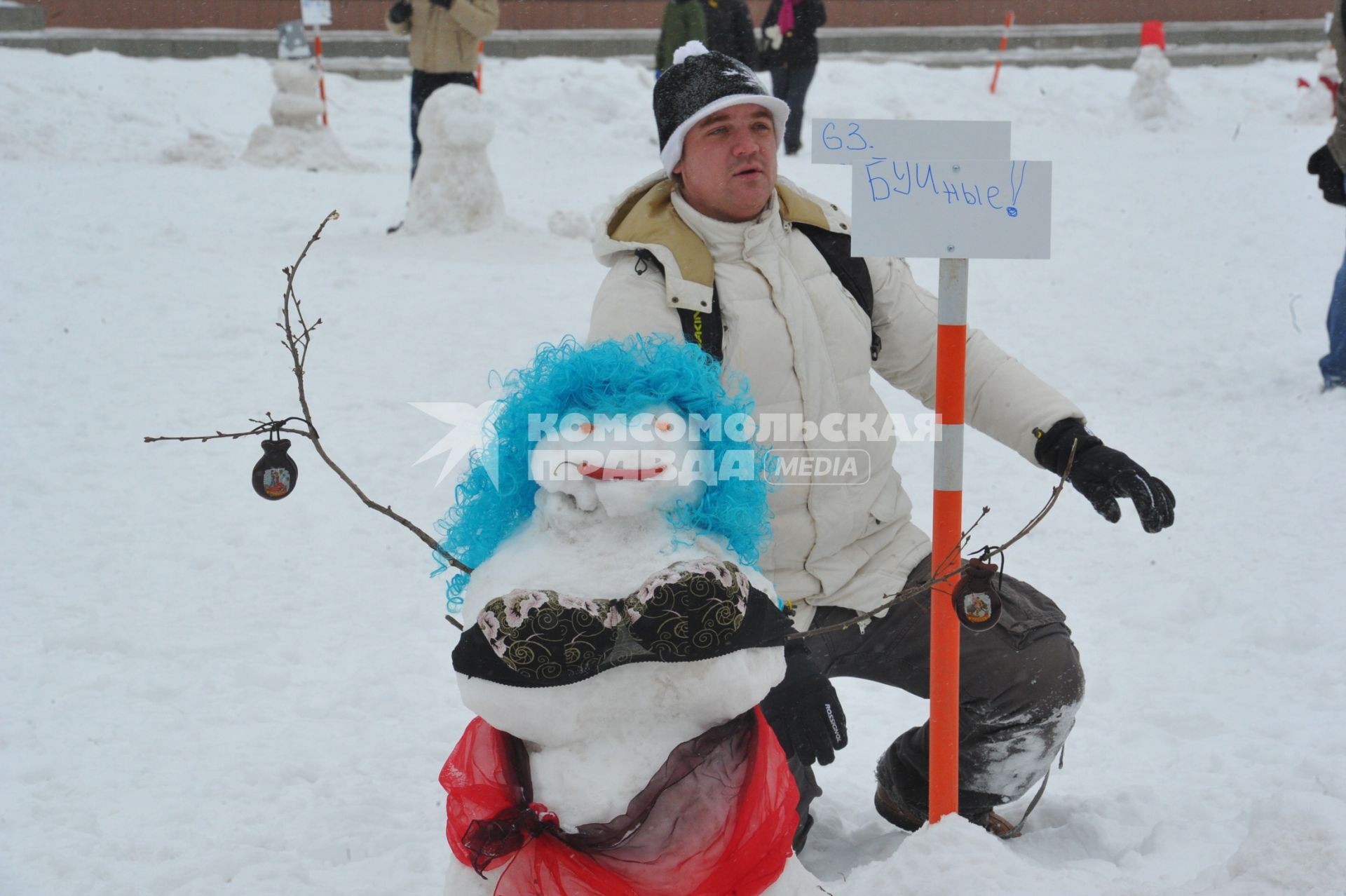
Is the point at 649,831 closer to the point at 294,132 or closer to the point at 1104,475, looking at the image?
the point at 1104,475

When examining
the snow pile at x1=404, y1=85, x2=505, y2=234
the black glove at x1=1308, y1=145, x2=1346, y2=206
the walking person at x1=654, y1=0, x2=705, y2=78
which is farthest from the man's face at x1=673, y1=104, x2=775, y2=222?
the walking person at x1=654, y1=0, x2=705, y2=78

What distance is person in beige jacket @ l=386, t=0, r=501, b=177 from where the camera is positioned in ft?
28.1

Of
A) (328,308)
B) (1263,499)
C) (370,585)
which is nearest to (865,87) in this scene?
(328,308)

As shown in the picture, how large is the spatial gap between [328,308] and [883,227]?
487cm

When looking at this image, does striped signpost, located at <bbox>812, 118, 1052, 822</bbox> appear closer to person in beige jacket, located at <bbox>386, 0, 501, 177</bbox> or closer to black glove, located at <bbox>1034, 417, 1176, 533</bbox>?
black glove, located at <bbox>1034, 417, 1176, 533</bbox>

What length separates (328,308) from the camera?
21.7ft

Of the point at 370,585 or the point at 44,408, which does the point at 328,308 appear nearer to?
the point at 44,408

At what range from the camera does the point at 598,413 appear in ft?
6.28

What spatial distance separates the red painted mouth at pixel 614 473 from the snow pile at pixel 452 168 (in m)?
6.82

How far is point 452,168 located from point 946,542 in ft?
21.6

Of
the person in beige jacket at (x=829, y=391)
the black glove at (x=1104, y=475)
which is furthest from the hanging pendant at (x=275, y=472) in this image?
the black glove at (x=1104, y=475)

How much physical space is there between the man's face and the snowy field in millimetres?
1315

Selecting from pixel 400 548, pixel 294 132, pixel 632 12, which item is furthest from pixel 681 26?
pixel 632 12

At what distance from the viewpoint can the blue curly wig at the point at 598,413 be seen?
194 cm
